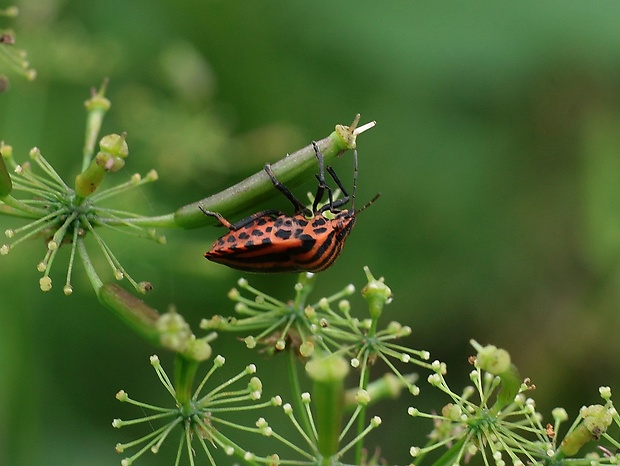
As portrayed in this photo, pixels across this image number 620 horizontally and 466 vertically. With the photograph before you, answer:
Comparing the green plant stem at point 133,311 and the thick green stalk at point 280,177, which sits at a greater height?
the thick green stalk at point 280,177

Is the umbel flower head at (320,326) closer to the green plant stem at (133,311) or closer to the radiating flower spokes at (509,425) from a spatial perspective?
the radiating flower spokes at (509,425)

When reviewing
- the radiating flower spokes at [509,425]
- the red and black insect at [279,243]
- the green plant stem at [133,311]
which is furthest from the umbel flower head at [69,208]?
the radiating flower spokes at [509,425]

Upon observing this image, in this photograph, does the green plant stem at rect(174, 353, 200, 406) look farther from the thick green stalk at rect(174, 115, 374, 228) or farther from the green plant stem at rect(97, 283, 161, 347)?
the thick green stalk at rect(174, 115, 374, 228)

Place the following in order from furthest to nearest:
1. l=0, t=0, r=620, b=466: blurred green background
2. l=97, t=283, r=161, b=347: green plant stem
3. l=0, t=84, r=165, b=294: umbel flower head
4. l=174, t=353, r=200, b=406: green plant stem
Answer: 1. l=0, t=0, r=620, b=466: blurred green background
2. l=0, t=84, r=165, b=294: umbel flower head
3. l=174, t=353, r=200, b=406: green plant stem
4. l=97, t=283, r=161, b=347: green plant stem

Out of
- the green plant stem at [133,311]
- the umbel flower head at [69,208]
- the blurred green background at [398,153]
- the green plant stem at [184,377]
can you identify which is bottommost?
the green plant stem at [184,377]

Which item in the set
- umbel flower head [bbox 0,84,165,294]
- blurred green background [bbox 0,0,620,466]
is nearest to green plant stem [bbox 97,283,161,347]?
umbel flower head [bbox 0,84,165,294]

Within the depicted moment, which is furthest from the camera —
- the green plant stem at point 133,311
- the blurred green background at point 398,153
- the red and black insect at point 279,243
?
the blurred green background at point 398,153

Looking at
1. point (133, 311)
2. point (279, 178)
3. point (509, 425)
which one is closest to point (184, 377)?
point (133, 311)

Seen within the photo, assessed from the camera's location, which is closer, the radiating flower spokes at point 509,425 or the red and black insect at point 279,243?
the radiating flower spokes at point 509,425

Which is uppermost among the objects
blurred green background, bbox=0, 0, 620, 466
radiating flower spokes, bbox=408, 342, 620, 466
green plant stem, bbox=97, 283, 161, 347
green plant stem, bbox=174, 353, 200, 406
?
blurred green background, bbox=0, 0, 620, 466
